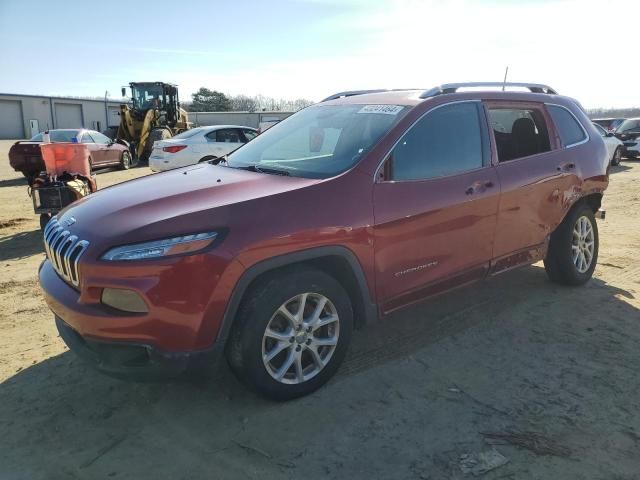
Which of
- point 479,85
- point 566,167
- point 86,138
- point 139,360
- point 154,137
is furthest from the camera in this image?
point 154,137

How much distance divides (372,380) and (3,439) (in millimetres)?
2217

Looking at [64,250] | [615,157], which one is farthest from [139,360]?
[615,157]

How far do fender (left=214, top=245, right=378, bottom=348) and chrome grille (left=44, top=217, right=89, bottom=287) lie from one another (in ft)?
2.76

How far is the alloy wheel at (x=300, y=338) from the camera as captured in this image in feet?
10.0

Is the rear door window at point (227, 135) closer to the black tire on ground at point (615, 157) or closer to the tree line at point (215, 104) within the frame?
the black tire on ground at point (615, 157)

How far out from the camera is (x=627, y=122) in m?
20.3

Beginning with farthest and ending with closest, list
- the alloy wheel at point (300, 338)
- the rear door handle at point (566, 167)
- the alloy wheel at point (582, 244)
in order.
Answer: the alloy wheel at point (582, 244)
the rear door handle at point (566, 167)
the alloy wheel at point (300, 338)

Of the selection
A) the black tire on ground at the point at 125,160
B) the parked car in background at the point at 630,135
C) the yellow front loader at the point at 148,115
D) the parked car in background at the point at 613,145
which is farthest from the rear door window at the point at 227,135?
the parked car in background at the point at 630,135

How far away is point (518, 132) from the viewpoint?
457 cm

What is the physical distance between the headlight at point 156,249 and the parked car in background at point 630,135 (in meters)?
21.3

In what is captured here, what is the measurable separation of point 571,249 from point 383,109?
251 cm

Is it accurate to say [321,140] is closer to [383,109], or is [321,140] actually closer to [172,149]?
[383,109]

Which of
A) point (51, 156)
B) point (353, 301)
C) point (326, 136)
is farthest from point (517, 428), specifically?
point (51, 156)

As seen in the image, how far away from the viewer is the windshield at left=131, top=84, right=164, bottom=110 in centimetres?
2225
